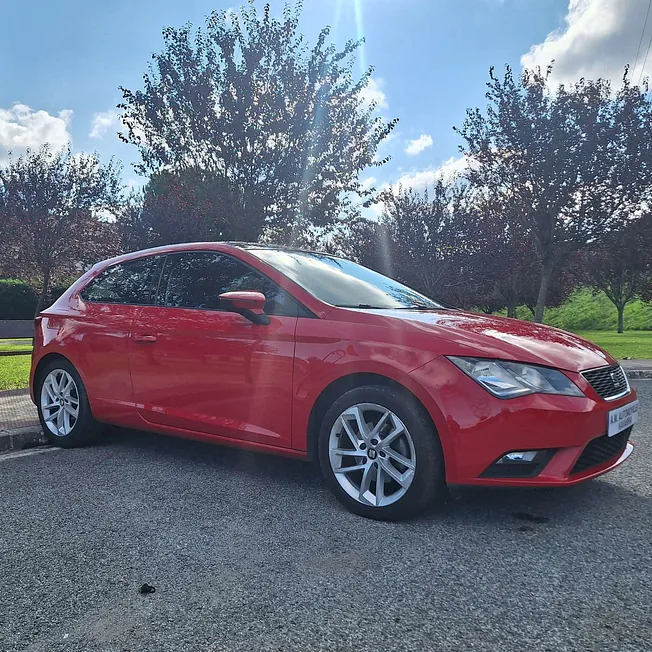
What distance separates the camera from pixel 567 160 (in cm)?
1600

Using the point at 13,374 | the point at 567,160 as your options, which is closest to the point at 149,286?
the point at 13,374

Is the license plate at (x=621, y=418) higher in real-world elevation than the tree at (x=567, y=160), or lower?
lower

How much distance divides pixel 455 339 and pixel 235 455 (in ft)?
7.26

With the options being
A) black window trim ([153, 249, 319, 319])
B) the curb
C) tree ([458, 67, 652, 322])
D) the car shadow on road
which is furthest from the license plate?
tree ([458, 67, 652, 322])

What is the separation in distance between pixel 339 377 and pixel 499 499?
1203 mm

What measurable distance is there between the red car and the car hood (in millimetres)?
14

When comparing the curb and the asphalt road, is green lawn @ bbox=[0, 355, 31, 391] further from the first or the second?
the asphalt road

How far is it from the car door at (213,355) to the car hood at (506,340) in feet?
2.49

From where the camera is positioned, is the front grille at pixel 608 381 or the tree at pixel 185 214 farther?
the tree at pixel 185 214

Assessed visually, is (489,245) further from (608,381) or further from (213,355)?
(213,355)

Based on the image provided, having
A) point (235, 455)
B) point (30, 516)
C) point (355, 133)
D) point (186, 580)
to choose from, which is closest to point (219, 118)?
point (355, 133)

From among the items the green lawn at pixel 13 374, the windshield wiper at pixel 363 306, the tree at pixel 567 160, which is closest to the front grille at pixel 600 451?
the windshield wiper at pixel 363 306

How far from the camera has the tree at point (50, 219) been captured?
20.9 meters

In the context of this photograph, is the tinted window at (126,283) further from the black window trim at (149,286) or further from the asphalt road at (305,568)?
the asphalt road at (305,568)
